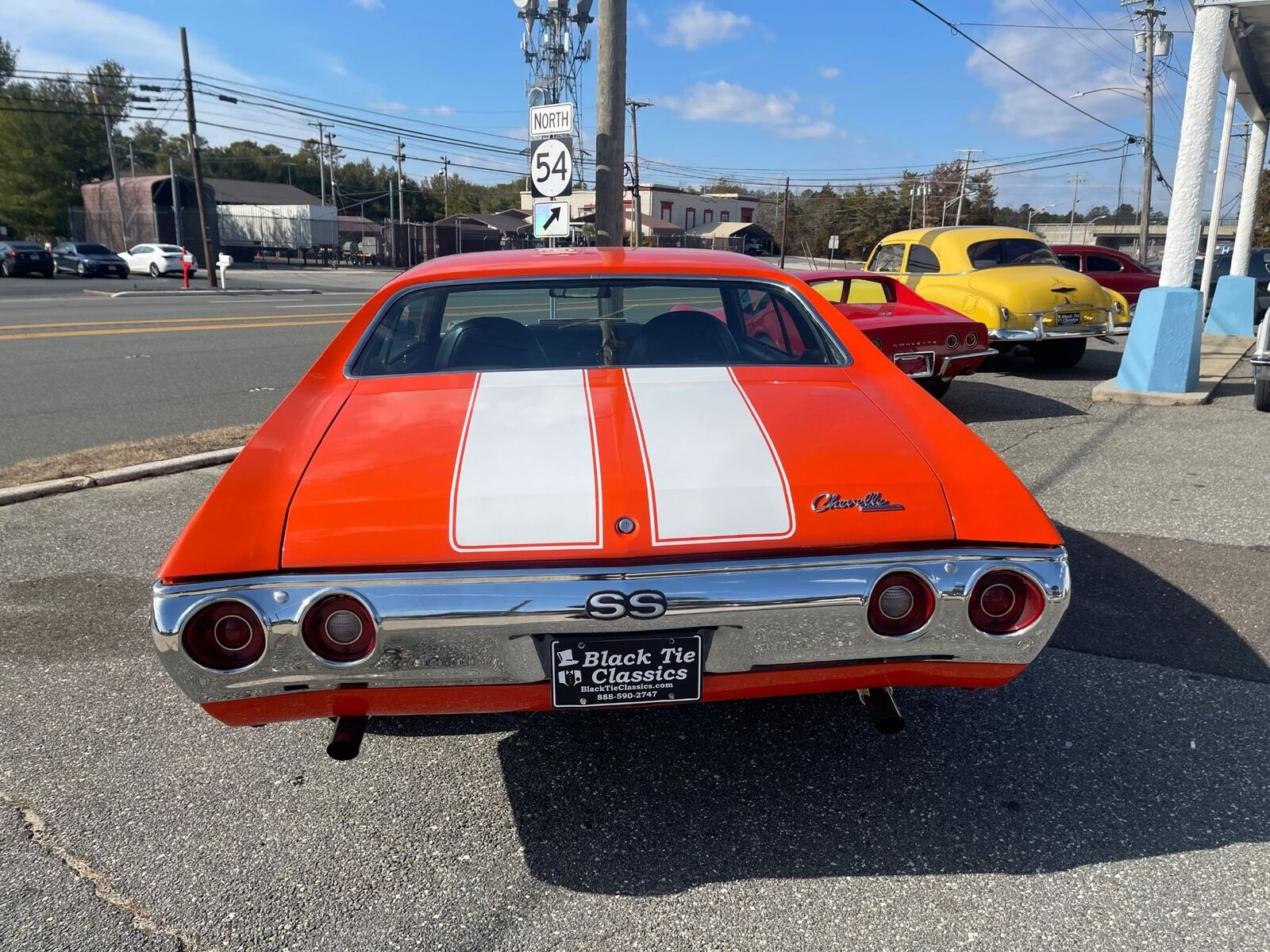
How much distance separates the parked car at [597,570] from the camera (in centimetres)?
199

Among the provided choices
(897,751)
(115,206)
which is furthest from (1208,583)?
(115,206)

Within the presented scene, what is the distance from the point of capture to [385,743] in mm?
2875

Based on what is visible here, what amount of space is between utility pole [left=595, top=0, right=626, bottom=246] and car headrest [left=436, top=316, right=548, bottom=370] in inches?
222

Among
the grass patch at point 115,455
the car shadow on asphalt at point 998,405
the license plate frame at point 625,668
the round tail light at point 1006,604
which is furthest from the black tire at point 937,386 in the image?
the license plate frame at point 625,668

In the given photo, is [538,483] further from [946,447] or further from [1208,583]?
[1208,583]

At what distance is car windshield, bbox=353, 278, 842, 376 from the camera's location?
3117 millimetres

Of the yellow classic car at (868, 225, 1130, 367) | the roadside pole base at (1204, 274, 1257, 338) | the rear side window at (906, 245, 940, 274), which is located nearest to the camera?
the yellow classic car at (868, 225, 1130, 367)

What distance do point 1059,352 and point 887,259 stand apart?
237 centimetres

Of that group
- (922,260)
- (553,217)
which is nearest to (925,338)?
(553,217)

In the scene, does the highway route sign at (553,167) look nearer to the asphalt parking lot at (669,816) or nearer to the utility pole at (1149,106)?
the asphalt parking lot at (669,816)

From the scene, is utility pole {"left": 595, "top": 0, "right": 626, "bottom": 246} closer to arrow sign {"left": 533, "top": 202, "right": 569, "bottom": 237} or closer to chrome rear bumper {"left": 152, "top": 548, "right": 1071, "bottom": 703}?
arrow sign {"left": 533, "top": 202, "right": 569, "bottom": 237}

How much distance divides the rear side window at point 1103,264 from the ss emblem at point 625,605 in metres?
15.7

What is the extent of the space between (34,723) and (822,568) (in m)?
2.64

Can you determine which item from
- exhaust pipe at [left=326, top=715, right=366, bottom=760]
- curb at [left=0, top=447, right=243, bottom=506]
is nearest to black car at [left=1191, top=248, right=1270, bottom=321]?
curb at [left=0, top=447, right=243, bottom=506]
